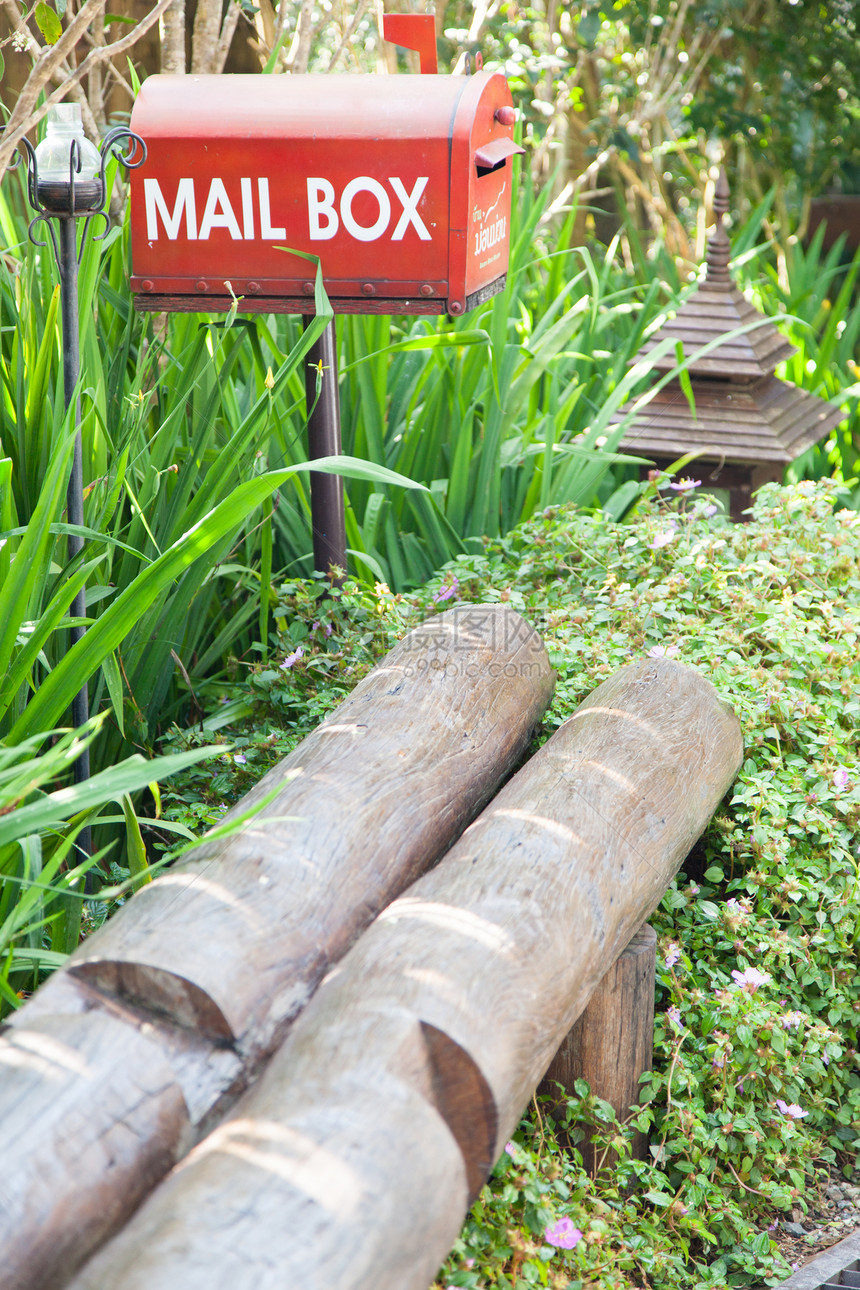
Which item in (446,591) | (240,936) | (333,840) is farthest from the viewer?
(446,591)

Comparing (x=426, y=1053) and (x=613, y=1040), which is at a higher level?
(x=426, y=1053)

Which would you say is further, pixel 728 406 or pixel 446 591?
pixel 728 406

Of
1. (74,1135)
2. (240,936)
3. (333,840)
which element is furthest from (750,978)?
(74,1135)

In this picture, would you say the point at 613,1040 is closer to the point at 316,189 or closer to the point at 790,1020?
the point at 790,1020

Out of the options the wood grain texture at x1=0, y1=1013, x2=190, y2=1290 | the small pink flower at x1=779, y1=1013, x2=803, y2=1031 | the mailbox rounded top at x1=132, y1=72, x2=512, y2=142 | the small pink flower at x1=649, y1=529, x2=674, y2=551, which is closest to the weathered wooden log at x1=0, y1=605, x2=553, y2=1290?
the wood grain texture at x1=0, y1=1013, x2=190, y2=1290

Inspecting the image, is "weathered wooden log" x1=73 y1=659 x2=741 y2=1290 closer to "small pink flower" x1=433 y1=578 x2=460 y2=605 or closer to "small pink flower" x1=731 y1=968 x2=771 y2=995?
"small pink flower" x1=731 y1=968 x2=771 y2=995

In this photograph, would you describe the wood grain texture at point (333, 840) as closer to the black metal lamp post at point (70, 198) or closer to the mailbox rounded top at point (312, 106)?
the black metal lamp post at point (70, 198)

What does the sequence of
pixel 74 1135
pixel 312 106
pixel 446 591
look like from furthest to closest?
pixel 446 591
pixel 312 106
pixel 74 1135

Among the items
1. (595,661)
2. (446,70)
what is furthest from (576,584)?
(446,70)

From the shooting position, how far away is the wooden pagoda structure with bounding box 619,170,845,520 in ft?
8.75

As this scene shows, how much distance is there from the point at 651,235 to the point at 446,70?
132cm

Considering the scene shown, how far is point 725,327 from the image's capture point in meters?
2.72

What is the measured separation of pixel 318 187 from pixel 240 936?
1.30 metres

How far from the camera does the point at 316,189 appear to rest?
187cm
